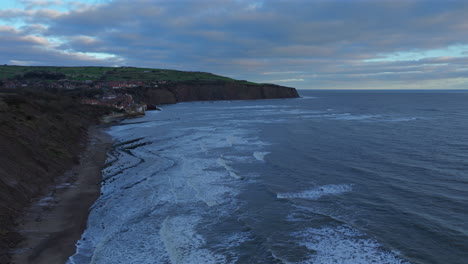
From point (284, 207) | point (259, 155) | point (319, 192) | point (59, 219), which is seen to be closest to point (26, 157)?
point (59, 219)

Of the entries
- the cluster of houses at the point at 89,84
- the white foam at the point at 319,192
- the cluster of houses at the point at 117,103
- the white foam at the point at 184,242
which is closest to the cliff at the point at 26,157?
the white foam at the point at 184,242

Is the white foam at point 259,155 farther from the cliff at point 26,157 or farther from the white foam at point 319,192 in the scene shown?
the cliff at point 26,157

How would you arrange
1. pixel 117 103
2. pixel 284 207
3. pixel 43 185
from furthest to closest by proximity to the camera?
pixel 117 103
pixel 43 185
pixel 284 207

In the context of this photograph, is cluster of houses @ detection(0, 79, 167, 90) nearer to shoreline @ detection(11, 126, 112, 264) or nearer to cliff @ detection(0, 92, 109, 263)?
cliff @ detection(0, 92, 109, 263)

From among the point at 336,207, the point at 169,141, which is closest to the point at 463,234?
the point at 336,207

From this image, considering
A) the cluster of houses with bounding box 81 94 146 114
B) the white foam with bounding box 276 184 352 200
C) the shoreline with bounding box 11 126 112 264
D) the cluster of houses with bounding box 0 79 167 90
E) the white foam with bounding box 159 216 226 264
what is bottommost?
the white foam with bounding box 159 216 226 264

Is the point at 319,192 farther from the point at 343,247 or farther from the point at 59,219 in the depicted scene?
the point at 59,219

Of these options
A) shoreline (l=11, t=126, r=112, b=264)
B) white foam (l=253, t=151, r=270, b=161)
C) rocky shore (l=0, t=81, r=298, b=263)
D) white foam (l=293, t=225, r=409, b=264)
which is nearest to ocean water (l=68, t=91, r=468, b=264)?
white foam (l=293, t=225, r=409, b=264)
